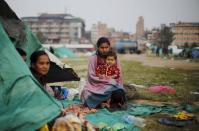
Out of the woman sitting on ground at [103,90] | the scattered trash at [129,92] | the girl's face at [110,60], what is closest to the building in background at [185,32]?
the scattered trash at [129,92]

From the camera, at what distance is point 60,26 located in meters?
129

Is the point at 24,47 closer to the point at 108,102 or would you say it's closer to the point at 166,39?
the point at 108,102

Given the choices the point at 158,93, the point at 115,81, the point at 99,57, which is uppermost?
the point at 99,57

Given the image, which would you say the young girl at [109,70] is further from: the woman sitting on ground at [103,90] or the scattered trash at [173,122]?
the scattered trash at [173,122]

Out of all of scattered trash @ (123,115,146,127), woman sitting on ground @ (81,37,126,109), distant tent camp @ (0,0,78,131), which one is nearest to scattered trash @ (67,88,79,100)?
woman sitting on ground @ (81,37,126,109)

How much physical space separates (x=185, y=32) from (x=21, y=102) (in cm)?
12989

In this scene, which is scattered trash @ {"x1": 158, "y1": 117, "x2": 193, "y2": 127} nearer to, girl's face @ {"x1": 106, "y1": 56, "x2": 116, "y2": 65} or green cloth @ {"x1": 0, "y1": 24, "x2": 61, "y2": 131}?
girl's face @ {"x1": 106, "y1": 56, "x2": 116, "y2": 65}

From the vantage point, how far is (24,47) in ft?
23.4

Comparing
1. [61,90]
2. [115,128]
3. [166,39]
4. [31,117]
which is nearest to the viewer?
[31,117]

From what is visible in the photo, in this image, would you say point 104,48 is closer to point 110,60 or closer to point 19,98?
point 110,60

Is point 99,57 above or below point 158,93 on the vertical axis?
above

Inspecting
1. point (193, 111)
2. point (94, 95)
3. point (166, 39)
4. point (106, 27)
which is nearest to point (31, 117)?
point (94, 95)

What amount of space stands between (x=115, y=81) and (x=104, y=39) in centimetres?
97

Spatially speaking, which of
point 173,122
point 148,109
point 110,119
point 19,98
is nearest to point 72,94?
point 148,109
